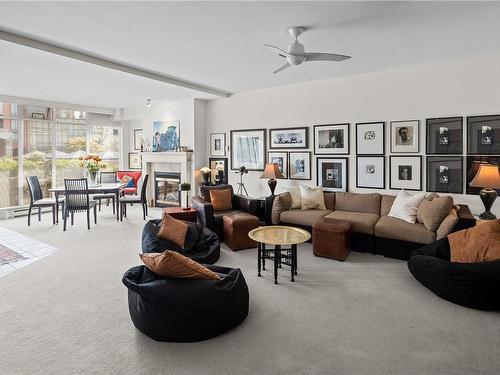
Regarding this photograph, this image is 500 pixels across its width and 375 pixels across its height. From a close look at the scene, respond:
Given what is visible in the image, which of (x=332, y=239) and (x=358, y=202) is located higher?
(x=358, y=202)

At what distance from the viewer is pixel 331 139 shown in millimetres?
6062

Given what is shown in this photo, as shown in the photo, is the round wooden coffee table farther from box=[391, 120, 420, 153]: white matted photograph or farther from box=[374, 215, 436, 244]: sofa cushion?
box=[391, 120, 420, 153]: white matted photograph

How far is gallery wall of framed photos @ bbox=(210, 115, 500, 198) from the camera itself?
4763 mm

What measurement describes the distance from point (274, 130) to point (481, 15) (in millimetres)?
3980

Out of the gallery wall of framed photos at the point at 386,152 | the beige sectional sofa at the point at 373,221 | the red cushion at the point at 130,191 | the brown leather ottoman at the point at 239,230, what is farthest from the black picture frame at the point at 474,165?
the red cushion at the point at 130,191

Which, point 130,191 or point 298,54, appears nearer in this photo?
point 298,54

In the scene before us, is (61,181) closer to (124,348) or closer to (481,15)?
(124,348)

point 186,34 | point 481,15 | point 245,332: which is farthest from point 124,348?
point 481,15

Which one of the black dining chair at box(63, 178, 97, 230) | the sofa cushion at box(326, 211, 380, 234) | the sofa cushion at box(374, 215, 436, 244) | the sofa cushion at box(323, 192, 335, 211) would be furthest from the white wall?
the black dining chair at box(63, 178, 97, 230)

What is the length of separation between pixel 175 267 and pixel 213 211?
9.44 ft

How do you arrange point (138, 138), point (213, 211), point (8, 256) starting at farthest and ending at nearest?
point (138, 138) < point (213, 211) < point (8, 256)

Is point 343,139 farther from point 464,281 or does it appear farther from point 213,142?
point 464,281

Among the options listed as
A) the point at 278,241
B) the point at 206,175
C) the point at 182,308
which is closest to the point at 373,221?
the point at 278,241

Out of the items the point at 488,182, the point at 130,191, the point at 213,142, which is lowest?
the point at 130,191
